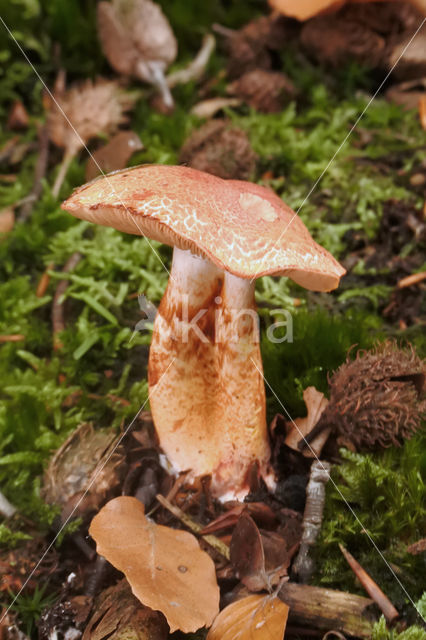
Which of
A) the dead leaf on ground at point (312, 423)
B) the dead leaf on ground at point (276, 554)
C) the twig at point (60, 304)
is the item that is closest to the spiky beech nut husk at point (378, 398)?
the dead leaf on ground at point (312, 423)

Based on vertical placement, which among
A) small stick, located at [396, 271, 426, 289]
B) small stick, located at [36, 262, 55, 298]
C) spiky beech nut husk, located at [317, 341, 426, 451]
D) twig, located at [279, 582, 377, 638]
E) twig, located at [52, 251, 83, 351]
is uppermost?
small stick, located at [36, 262, 55, 298]

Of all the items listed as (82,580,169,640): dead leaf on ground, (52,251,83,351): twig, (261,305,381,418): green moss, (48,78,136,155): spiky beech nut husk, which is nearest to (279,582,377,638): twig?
(82,580,169,640): dead leaf on ground

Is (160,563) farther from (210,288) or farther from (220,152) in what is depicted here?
(220,152)

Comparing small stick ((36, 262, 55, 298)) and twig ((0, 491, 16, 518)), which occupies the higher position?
small stick ((36, 262, 55, 298))

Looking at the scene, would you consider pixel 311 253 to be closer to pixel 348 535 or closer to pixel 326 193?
pixel 348 535

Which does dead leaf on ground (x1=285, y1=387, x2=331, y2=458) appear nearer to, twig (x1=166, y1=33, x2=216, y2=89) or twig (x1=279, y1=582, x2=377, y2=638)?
twig (x1=279, y1=582, x2=377, y2=638)

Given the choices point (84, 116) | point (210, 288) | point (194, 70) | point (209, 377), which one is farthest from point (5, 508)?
point (194, 70)

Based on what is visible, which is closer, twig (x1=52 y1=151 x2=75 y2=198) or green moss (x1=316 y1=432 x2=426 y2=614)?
green moss (x1=316 y1=432 x2=426 y2=614)

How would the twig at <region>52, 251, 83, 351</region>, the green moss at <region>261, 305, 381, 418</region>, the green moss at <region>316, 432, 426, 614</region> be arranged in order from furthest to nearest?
1. the twig at <region>52, 251, 83, 351</region>
2. the green moss at <region>261, 305, 381, 418</region>
3. the green moss at <region>316, 432, 426, 614</region>
